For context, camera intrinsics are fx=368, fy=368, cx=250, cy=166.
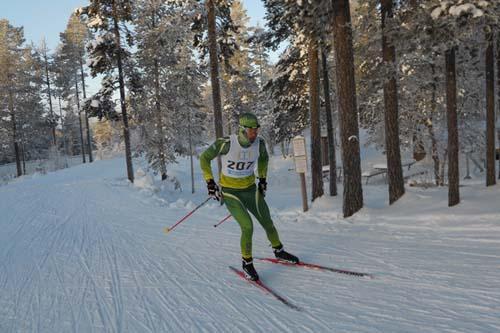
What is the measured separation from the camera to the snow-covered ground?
392 centimetres

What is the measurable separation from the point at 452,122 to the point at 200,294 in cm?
736

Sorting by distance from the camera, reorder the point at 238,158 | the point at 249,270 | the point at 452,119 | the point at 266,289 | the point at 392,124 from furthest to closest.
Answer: the point at 392,124, the point at 452,119, the point at 238,158, the point at 249,270, the point at 266,289

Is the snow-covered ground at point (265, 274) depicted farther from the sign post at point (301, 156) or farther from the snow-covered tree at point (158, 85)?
the snow-covered tree at point (158, 85)

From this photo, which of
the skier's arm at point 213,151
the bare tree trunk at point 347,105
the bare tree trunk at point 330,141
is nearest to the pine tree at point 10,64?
the bare tree trunk at point 330,141

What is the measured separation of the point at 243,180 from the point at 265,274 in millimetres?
1414

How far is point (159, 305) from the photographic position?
4449mm

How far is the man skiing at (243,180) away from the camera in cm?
521

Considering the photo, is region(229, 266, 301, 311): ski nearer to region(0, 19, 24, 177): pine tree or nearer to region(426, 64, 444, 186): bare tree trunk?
region(426, 64, 444, 186): bare tree trunk

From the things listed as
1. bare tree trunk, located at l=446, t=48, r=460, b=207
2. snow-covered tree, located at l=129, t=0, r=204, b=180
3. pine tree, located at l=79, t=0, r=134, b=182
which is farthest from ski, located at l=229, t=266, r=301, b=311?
snow-covered tree, located at l=129, t=0, r=204, b=180

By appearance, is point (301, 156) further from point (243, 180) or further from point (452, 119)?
point (243, 180)

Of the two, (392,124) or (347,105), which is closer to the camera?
(347,105)

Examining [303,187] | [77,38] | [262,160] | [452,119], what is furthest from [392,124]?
[77,38]

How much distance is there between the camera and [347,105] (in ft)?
29.6

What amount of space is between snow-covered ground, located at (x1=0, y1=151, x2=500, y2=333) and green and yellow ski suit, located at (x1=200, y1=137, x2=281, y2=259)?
0.61m
